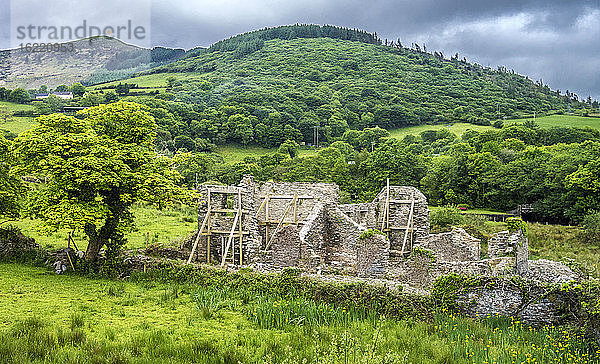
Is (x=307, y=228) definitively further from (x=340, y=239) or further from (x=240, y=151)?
(x=240, y=151)

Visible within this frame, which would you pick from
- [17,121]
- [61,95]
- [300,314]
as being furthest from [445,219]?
[61,95]

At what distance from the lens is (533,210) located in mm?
49656

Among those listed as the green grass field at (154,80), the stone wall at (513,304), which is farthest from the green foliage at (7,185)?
the green grass field at (154,80)

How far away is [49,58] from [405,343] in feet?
341

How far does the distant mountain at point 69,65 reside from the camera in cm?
9219

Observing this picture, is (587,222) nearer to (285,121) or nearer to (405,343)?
(405,343)

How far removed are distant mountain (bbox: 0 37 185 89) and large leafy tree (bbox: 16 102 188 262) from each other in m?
76.4

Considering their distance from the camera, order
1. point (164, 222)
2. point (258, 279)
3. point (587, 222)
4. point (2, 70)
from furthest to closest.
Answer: point (2, 70), point (587, 222), point (164, 222), point (258, 279)

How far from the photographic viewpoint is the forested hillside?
297 ft

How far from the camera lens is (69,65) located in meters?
101

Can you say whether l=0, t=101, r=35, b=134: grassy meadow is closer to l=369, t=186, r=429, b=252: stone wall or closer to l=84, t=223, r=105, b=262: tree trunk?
l=84, t=223, r=105, b=262: tree trunk

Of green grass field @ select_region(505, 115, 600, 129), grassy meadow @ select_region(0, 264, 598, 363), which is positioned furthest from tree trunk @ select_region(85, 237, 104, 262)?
green grass field @ select_region(505, 115, 600, 129)

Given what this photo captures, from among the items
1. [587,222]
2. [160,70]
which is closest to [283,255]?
[587,222]

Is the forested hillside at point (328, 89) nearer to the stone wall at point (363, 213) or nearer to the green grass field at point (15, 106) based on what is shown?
the green grass field at point (15, 106)
